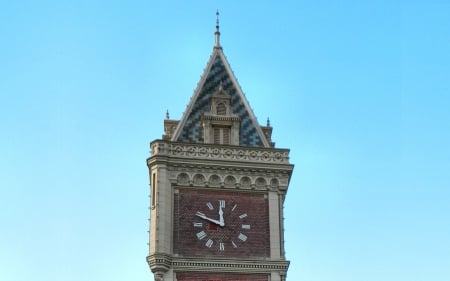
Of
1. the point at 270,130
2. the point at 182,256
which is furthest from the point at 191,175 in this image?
the point at 270,130

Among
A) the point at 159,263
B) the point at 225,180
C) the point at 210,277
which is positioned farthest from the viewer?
the point at 225,180

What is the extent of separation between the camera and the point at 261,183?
3728 cm

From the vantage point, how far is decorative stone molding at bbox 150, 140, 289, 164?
37094 mm

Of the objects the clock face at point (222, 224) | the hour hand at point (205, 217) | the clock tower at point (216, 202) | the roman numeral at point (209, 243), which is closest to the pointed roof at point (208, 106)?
the clock tower at point (216, 202)

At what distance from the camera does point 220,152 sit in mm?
37594

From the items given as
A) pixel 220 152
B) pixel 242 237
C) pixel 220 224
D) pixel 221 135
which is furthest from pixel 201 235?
pixel 221 135

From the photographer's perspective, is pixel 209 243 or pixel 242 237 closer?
pixel 209 243

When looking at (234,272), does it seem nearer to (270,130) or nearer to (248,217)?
(248,217)

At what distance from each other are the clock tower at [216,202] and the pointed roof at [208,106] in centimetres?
7

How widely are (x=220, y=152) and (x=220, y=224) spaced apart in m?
3.70

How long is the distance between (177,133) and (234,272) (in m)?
7.78

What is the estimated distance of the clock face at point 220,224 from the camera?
3522cm

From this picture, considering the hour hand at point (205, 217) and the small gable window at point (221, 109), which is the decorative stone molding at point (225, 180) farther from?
the small gable window at point (221, 109)

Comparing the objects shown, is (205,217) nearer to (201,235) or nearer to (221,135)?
(201,235)
